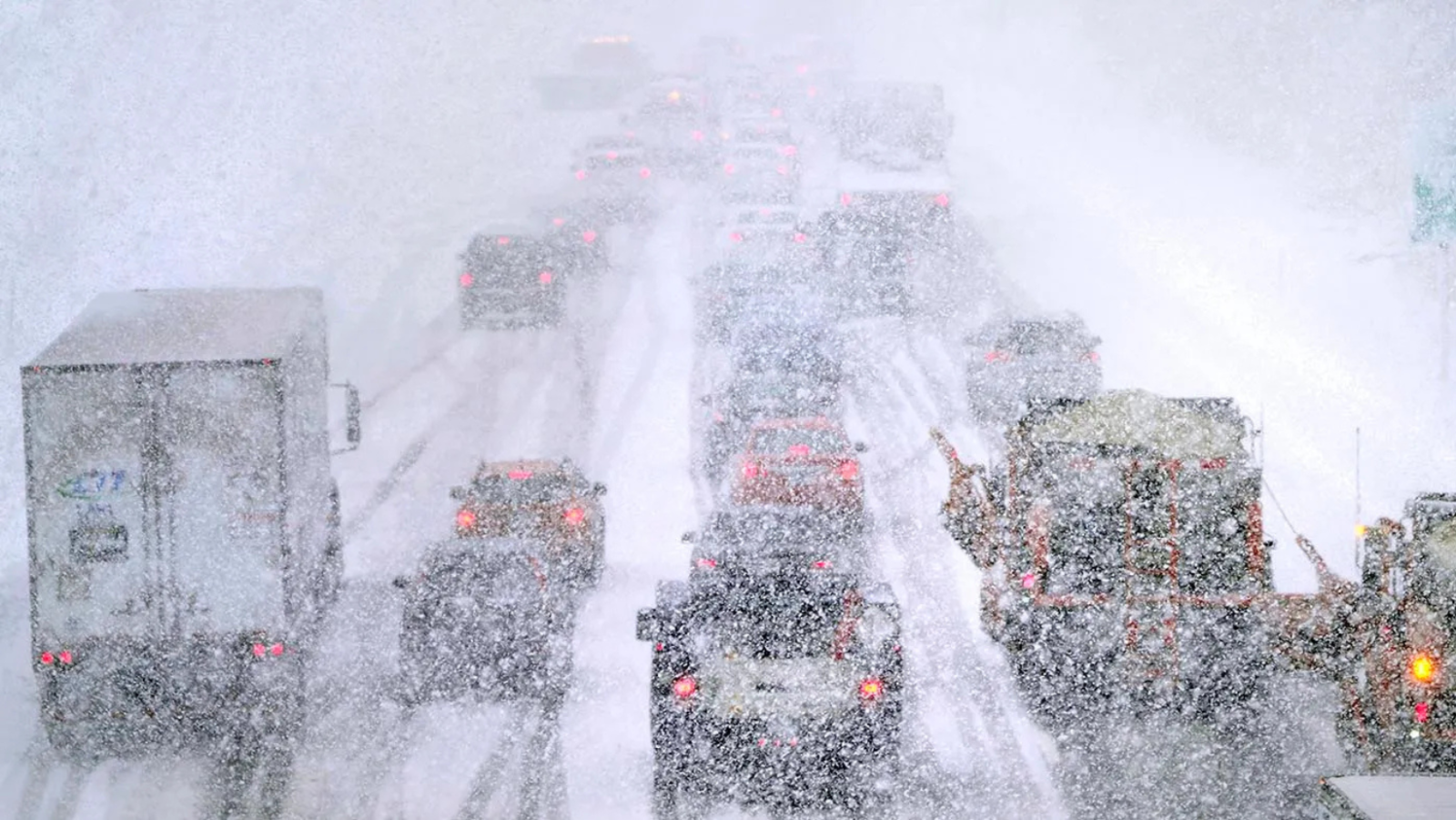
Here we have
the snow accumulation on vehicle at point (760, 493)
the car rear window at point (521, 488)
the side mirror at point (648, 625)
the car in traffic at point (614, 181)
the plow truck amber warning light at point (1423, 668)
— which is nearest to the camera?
the plow truck amber warning light at point (1423, 668)

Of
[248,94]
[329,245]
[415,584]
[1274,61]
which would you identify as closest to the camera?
[415,584]

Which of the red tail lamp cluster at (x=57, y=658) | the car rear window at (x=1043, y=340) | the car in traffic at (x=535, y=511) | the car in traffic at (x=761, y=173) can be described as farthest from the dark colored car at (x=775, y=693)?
the car in traffic at (x=761, y=173)

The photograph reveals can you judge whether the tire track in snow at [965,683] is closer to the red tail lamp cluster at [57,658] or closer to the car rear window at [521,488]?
the car rear window at [521,488]

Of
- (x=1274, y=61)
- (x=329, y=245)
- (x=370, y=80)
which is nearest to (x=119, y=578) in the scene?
(x=329, y=245)

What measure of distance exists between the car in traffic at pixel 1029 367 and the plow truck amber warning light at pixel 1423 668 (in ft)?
36.2

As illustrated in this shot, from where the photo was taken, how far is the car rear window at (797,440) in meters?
16.9

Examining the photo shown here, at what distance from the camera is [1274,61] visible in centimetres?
5584

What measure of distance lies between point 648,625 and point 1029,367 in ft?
40.5

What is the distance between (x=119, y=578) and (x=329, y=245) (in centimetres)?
3774

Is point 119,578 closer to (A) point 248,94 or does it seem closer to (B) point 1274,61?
(B) point 1274,61

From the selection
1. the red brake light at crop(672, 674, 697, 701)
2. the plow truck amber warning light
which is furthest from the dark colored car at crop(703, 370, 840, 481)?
the plow truck amber warning light

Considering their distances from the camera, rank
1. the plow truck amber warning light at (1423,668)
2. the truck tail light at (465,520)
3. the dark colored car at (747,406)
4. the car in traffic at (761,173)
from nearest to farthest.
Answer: the plow truck amber warning light at (1423,668) → the truck tail light at (465,520) → the dark colored car at (747,406) → the car in traffic at (761,173)

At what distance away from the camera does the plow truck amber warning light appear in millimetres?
9883

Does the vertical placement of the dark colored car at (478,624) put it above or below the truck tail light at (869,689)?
below
